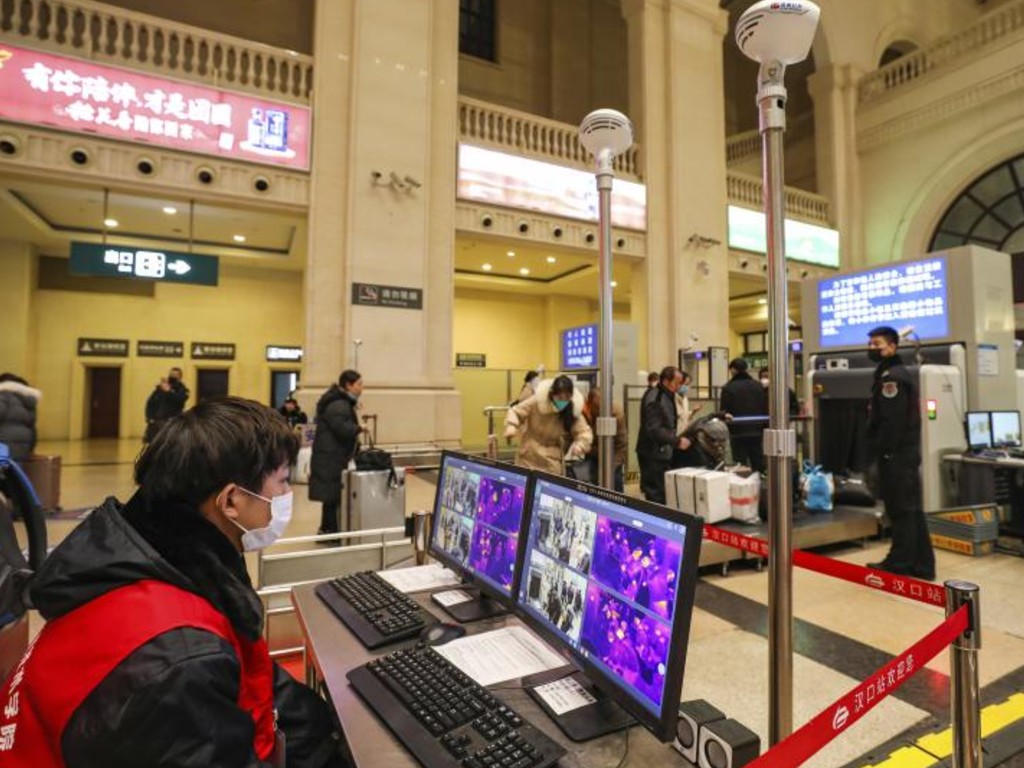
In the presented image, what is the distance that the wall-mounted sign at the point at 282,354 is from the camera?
14070 millimetres

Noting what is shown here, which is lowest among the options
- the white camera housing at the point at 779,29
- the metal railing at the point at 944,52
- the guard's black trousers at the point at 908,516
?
the guard's black trousers at the point at 908,516

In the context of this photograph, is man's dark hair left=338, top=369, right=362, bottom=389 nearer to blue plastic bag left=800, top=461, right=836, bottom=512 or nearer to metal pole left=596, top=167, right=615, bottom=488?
metal pole left=596, top=167, right=615, bottom=488

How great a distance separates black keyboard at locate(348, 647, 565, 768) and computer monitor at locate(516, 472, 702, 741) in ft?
0.35

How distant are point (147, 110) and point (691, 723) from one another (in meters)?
8.64

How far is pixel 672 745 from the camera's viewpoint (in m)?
1.00

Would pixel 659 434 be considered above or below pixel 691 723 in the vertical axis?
above

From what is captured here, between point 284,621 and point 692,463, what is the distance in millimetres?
3728

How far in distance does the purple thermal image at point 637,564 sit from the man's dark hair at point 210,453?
25.0 inches

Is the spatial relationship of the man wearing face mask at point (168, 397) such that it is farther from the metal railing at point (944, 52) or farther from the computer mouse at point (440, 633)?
the metal railing at point (944, 52)

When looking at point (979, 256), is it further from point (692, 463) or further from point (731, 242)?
point (731, 242)

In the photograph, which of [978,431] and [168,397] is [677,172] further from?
[168,397]

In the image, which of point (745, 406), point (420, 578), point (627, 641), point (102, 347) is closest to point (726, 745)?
point (627, 641)

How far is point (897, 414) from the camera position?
3.77 meters

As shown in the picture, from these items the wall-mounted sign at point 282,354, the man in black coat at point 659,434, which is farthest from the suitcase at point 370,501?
the wall-mounted sign at point 282,354
